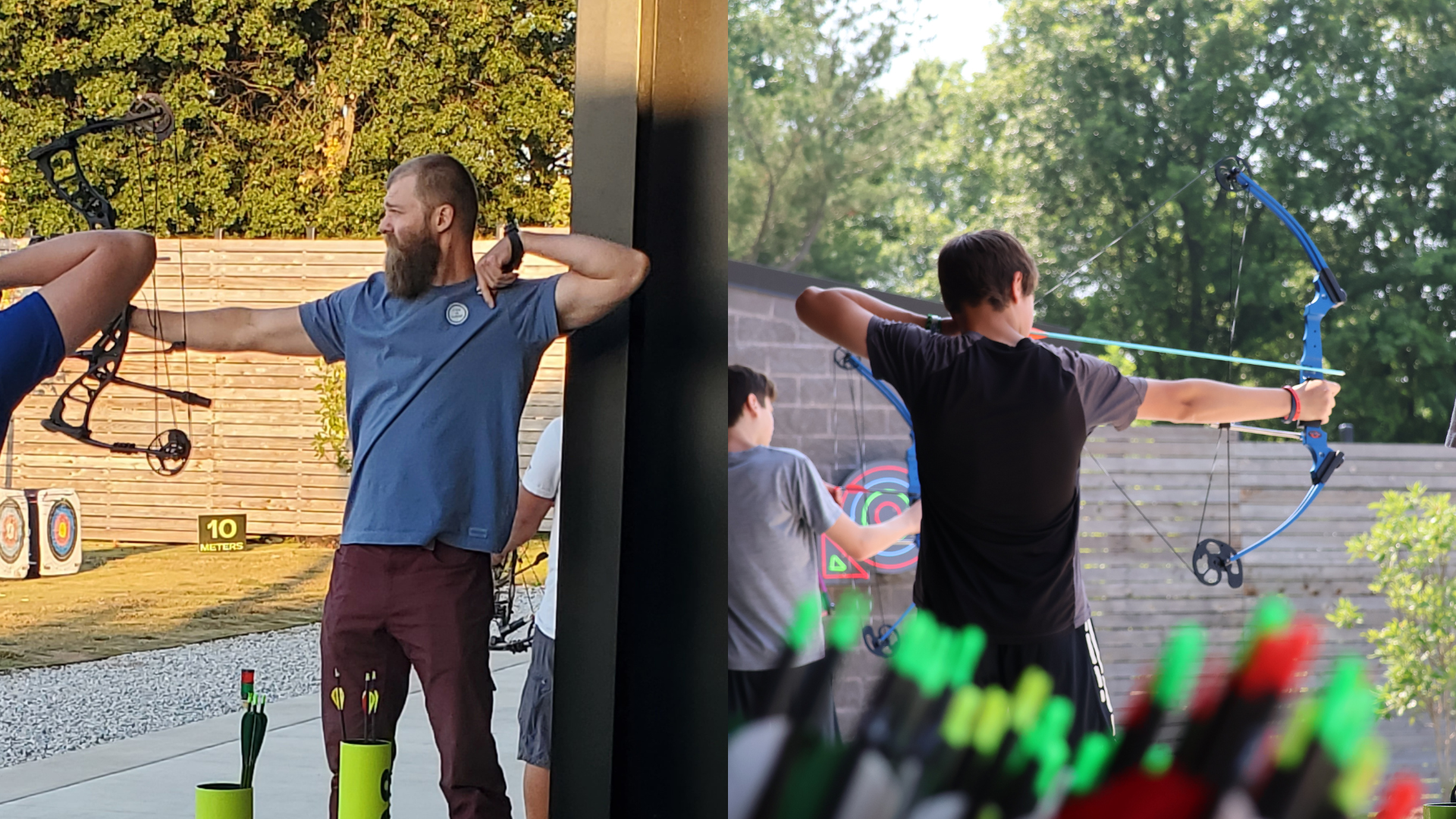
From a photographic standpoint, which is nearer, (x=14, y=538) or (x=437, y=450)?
(x=437, y=450)

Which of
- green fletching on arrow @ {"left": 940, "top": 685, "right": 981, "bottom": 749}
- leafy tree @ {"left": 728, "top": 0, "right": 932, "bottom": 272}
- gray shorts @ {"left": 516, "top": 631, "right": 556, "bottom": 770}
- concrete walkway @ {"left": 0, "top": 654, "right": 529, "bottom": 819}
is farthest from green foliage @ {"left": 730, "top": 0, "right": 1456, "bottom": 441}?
concrete walkway @ {"left": 0, "top": 654, "right": 529, "bottom": 819}

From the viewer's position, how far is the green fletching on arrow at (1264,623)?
161 centimetres

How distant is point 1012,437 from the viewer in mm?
1644

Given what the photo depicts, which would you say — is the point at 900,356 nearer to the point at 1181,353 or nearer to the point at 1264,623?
Result: the point at 1181,353

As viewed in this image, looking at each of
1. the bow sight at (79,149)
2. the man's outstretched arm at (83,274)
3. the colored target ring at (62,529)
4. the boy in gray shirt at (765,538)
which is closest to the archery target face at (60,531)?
the colored target ring at (62,529)

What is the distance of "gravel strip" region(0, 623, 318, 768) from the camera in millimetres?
3906

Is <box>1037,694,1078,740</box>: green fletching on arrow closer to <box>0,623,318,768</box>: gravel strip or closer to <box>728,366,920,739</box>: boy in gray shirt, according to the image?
<box>728,366,920,739</box>: boy in gray shirt

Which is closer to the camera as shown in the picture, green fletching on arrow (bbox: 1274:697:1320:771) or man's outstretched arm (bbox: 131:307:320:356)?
green fletching on arrow (bbox: 1274:697:1320:771)

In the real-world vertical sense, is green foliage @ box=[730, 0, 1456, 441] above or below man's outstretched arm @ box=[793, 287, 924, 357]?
above

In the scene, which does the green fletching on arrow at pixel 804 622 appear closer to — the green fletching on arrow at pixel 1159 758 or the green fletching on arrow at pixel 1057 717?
the green fletching on arrow at pixel 1057 717

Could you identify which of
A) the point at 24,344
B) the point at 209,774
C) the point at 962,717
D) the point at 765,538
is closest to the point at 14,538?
the point at 209,774

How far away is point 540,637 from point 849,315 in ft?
2.11

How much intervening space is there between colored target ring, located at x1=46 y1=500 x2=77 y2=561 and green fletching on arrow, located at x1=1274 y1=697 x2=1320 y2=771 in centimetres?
387

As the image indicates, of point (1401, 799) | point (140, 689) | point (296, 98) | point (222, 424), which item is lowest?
point (140, 689)
